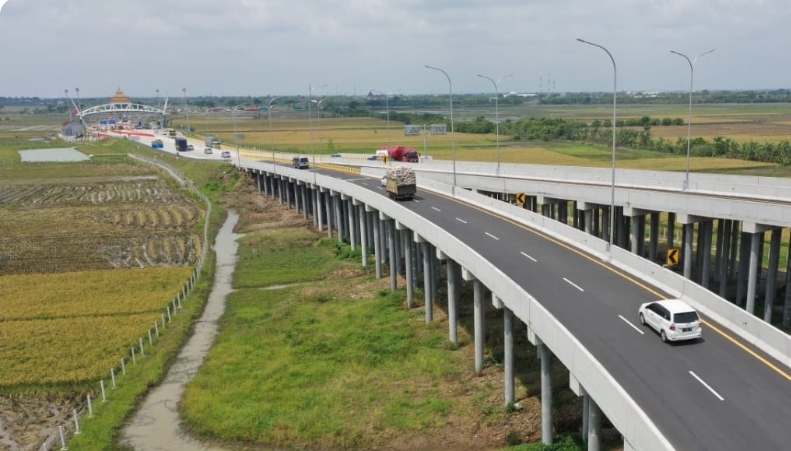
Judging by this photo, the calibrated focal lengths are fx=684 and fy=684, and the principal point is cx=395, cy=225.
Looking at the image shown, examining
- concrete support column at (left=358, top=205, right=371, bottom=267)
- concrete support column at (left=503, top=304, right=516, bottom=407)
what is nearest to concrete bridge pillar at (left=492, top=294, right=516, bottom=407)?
Answer: concrete support column at (left=503, top=304, right=516, bottom=407)

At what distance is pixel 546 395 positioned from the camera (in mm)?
25266

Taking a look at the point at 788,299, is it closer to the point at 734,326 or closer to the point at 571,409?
→ the point at 734,326

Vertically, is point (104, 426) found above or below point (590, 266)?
below

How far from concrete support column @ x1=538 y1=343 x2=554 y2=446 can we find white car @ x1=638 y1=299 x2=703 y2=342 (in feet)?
13.7

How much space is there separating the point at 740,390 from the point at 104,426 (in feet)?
83.5

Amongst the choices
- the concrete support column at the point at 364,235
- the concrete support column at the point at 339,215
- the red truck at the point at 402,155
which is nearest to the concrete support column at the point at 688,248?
the concrete support column at the point at 364,235

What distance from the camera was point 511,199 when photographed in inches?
2525

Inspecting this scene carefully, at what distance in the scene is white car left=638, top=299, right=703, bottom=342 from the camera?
24.0 meters

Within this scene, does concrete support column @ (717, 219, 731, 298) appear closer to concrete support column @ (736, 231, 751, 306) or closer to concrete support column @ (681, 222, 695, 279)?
concrete support column @ (736, 231, 751, 306)

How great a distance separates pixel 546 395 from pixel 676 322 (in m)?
5.31

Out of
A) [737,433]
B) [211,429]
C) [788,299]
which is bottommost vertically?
[211,429]

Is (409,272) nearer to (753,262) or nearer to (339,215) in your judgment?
(753,262)

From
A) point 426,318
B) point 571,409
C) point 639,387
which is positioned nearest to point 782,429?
point 639,387

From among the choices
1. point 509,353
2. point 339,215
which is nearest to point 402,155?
point 339,215
